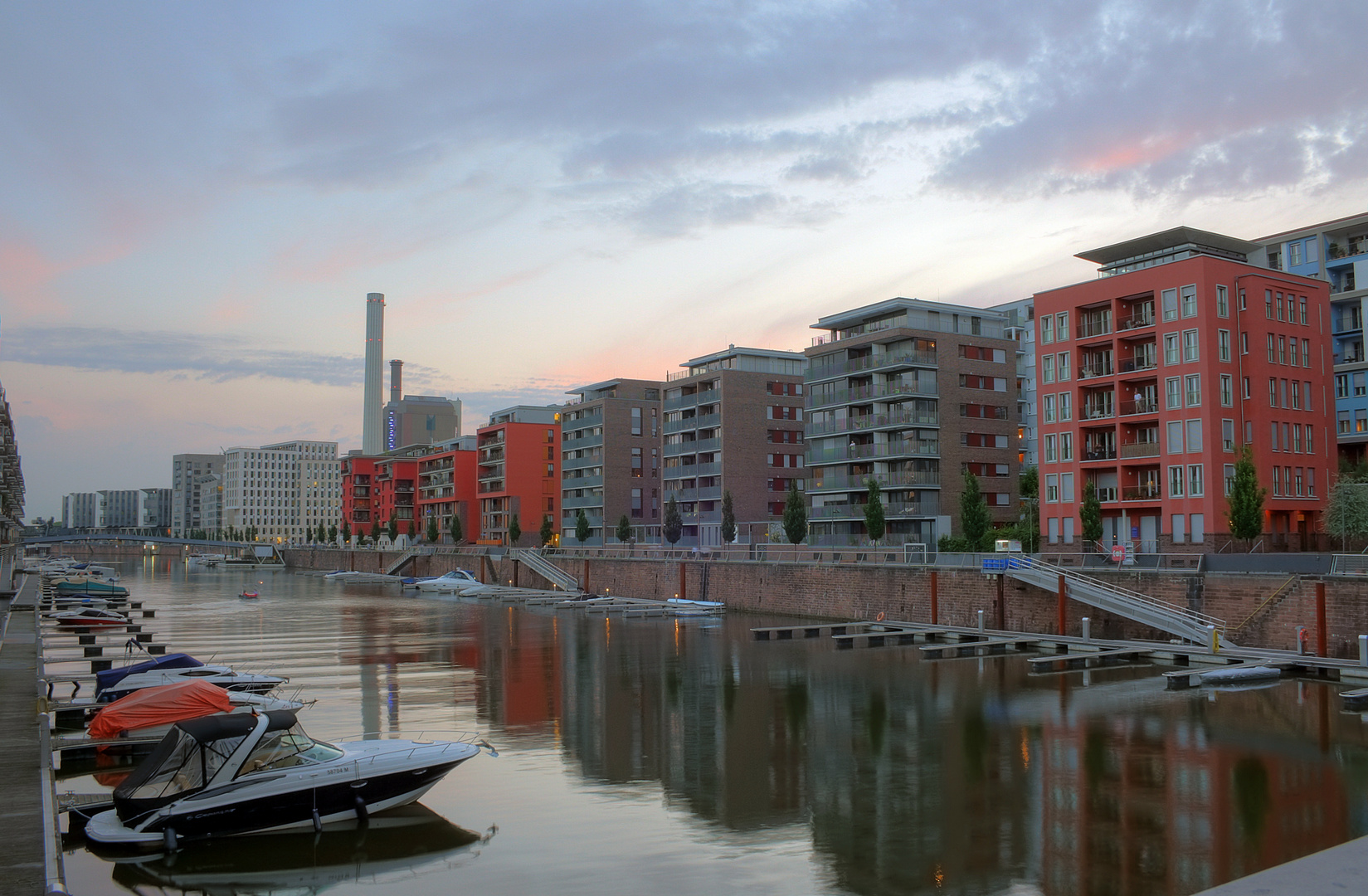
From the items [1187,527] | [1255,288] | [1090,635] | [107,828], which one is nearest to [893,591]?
[1090,635]

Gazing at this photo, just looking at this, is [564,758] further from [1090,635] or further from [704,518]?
[704,518]

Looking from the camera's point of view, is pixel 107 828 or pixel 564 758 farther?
pixel 564 758

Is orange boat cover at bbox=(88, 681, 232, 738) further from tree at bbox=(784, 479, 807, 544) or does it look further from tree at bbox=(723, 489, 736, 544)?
tree at bbox=(723, 489, 736, 544)

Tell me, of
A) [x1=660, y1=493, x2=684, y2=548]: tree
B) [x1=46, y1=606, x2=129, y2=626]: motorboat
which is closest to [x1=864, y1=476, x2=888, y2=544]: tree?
[x1=660, y1=493, x2=684, y2=548]: tree

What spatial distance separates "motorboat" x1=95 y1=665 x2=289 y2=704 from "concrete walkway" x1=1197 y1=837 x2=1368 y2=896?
2918 centimetres

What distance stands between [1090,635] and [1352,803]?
2839 centimetres

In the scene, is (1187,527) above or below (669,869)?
above

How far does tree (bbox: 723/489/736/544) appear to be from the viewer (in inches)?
3787

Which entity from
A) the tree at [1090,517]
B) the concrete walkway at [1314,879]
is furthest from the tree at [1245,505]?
the concrete walkway at [1314,879]

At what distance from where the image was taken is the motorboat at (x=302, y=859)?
61.2ft

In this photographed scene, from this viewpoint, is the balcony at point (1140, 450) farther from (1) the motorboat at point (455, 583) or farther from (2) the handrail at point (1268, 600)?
(1) the motorboat at point (455, 583)

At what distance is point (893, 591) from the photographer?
61500mm

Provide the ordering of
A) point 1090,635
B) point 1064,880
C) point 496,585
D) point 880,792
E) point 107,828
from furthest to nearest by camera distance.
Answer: point 496,585 → point 1090,635 → point 880,792 → point 107,828 → point 1064,880

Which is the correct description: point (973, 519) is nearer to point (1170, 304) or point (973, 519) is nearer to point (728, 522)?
point (1170, 304)
